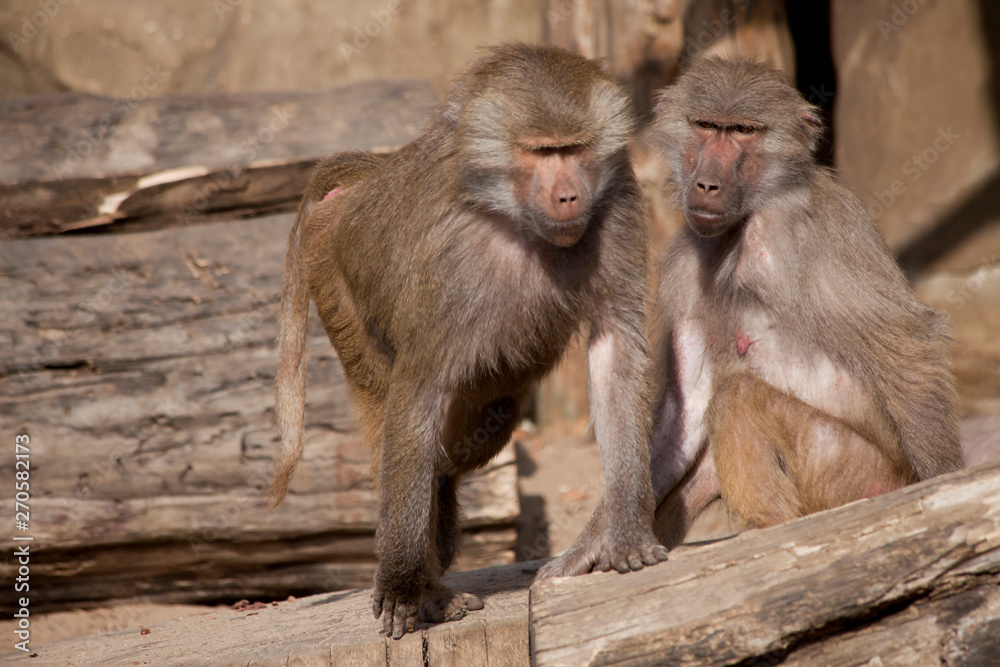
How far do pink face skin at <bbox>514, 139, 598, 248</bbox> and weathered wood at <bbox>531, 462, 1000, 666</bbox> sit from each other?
101 cm

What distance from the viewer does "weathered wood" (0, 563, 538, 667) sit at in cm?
271

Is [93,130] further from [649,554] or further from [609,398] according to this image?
[649,554]

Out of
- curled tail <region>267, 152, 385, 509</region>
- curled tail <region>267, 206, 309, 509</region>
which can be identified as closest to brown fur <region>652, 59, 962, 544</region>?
curled tail <region>267, 152, 385, 509</region>

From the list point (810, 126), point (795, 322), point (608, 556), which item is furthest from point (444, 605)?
point (810, 126)

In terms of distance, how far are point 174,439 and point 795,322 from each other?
2.81 m

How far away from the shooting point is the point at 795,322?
3.05 metres

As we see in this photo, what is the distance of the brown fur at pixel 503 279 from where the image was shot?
270 centimetres

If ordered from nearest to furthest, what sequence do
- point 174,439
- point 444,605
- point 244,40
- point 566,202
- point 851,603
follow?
point 851,603 → point 566,202 → point 444,605 → point 174,439 → point 244,40

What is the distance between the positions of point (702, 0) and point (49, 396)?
412cm

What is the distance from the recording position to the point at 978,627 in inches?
85.9

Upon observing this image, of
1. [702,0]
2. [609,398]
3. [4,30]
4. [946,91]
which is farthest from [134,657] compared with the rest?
[4,30]

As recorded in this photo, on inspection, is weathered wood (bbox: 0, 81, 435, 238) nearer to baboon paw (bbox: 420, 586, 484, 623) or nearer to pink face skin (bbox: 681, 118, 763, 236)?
pink face skin (bbox: 681, 118, 763, 236)

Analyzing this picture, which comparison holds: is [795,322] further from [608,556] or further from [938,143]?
[938,143]

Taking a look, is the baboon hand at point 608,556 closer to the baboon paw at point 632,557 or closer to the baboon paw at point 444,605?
the baboon paw at point 632,557
